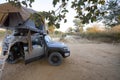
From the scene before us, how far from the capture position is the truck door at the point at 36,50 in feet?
30.2

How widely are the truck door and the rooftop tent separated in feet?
5.79

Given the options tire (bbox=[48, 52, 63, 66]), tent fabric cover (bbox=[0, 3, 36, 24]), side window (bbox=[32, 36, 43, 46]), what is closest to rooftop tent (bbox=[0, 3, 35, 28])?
tent fabric cover (bbox=[0, 3, 36, 24])

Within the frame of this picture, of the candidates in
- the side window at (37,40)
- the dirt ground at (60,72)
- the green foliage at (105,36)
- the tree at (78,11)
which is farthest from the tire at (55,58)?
the green foliage at (105,36)

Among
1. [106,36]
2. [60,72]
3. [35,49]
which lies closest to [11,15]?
[35,49]

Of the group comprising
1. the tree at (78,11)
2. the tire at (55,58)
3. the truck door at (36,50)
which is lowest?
the tire at (55,58)

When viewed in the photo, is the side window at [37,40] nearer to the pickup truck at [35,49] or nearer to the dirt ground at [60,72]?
the pickup truck at [35,49]

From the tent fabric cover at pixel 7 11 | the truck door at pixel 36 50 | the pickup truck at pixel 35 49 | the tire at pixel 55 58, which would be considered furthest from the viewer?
the tire at pixel 55 58

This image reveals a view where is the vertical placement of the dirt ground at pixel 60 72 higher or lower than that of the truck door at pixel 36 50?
lower

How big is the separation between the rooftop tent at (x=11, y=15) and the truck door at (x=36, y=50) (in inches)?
69.4

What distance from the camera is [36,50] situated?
9695mm

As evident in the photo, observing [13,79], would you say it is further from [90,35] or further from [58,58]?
[90,35]

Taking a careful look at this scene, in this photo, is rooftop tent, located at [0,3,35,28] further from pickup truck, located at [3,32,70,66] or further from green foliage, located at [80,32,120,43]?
green foliage, located at [80,32,120,43]

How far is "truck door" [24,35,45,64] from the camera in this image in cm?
920

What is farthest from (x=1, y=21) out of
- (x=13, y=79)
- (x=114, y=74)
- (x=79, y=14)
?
(x=114, y=74)
